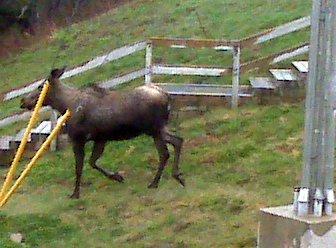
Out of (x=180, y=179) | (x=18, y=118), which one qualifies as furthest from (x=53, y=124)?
(x=180, y=179)

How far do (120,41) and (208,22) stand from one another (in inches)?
82.2

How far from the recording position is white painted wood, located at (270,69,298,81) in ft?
41.3

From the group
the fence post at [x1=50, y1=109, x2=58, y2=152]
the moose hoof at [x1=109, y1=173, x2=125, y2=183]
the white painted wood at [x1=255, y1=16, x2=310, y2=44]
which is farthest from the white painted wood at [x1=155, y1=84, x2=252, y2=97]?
the moose hoof at [x1=109, y1=173, x2=125, y2=183]

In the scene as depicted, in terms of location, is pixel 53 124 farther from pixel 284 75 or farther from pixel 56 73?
pixel 284 75

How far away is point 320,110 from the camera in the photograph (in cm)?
523

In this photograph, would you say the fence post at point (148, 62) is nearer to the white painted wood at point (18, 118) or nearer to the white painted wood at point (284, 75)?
the white painted wood at point (18, 118)

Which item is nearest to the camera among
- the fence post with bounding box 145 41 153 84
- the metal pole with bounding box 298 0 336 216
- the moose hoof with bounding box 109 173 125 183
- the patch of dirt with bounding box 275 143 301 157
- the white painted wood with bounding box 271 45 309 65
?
the metal pole with bounding box 298 0 336 216

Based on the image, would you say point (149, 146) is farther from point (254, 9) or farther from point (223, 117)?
point (254, 9)

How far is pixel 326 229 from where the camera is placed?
17.2 feet

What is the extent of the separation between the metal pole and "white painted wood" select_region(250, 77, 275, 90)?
7.29 m

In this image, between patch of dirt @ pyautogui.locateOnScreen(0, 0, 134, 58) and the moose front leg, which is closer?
the moose front leg

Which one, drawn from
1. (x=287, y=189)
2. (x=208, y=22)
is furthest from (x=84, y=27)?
(x=287, y=189)

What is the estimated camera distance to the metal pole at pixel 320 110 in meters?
5.20

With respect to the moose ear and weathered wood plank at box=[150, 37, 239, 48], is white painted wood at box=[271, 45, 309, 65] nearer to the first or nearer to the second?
weathered wood plank at box=[150, 37, 239, 48]
